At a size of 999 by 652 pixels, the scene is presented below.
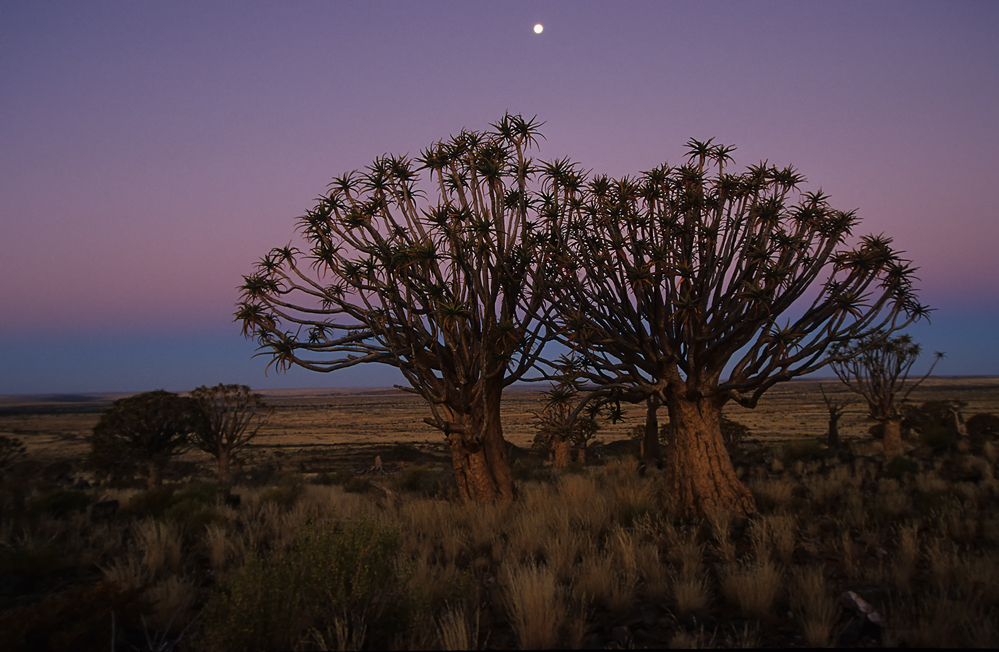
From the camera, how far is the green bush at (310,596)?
4.49 metres

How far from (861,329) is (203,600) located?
10.8 m

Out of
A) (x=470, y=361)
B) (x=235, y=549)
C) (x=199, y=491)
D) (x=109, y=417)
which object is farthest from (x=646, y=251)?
(x=109, y=417)

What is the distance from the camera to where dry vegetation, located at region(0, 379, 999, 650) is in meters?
4.72

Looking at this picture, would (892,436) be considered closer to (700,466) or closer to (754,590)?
(700,466)

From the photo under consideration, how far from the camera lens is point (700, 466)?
9633 millimetres

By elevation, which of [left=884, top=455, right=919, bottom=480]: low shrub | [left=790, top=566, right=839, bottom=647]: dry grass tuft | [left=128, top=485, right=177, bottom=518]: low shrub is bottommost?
[left=128, top=485, right=177, bottom=518]: low shrub

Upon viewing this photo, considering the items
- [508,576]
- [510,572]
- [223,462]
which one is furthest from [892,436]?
[223,462]

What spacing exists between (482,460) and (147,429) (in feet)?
64.8

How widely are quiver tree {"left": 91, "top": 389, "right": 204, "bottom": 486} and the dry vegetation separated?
12.3m

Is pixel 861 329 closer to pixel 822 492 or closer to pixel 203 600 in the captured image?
pixel 822 492

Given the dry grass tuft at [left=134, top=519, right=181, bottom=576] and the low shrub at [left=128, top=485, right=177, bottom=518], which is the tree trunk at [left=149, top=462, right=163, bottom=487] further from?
the dry grass tuft at [left=134, top=519, right=181, bottom=576]

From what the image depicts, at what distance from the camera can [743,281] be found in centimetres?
931

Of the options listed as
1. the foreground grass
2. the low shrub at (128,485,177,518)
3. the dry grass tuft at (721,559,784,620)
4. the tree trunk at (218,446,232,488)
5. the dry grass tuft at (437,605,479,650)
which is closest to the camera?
the dry grass tuft at (437,605,479,650)

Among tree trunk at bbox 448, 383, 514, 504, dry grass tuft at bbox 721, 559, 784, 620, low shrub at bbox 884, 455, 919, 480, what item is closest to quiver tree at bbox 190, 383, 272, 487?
tree trunk at bbox 448, 383, 514, 504
